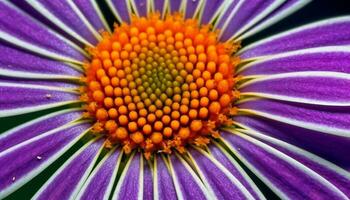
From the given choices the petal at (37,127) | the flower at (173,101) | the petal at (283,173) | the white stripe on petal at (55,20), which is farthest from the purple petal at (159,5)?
the petal at (283,173)

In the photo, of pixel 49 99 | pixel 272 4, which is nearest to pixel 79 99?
pixel 49 99

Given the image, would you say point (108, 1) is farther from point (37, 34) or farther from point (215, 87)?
point (215, 87)

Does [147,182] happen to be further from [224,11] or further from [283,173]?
[224,11]

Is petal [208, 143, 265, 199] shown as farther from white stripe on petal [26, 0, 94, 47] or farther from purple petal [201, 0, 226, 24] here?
white stripe on petal [26, 0, 94, 47]

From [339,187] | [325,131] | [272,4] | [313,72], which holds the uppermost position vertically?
[272,4]

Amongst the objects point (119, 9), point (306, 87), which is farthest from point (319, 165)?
point (119, 9)

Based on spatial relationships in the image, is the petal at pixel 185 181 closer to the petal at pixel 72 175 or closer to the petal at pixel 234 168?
the petal at pixel 234 168

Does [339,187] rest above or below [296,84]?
below
